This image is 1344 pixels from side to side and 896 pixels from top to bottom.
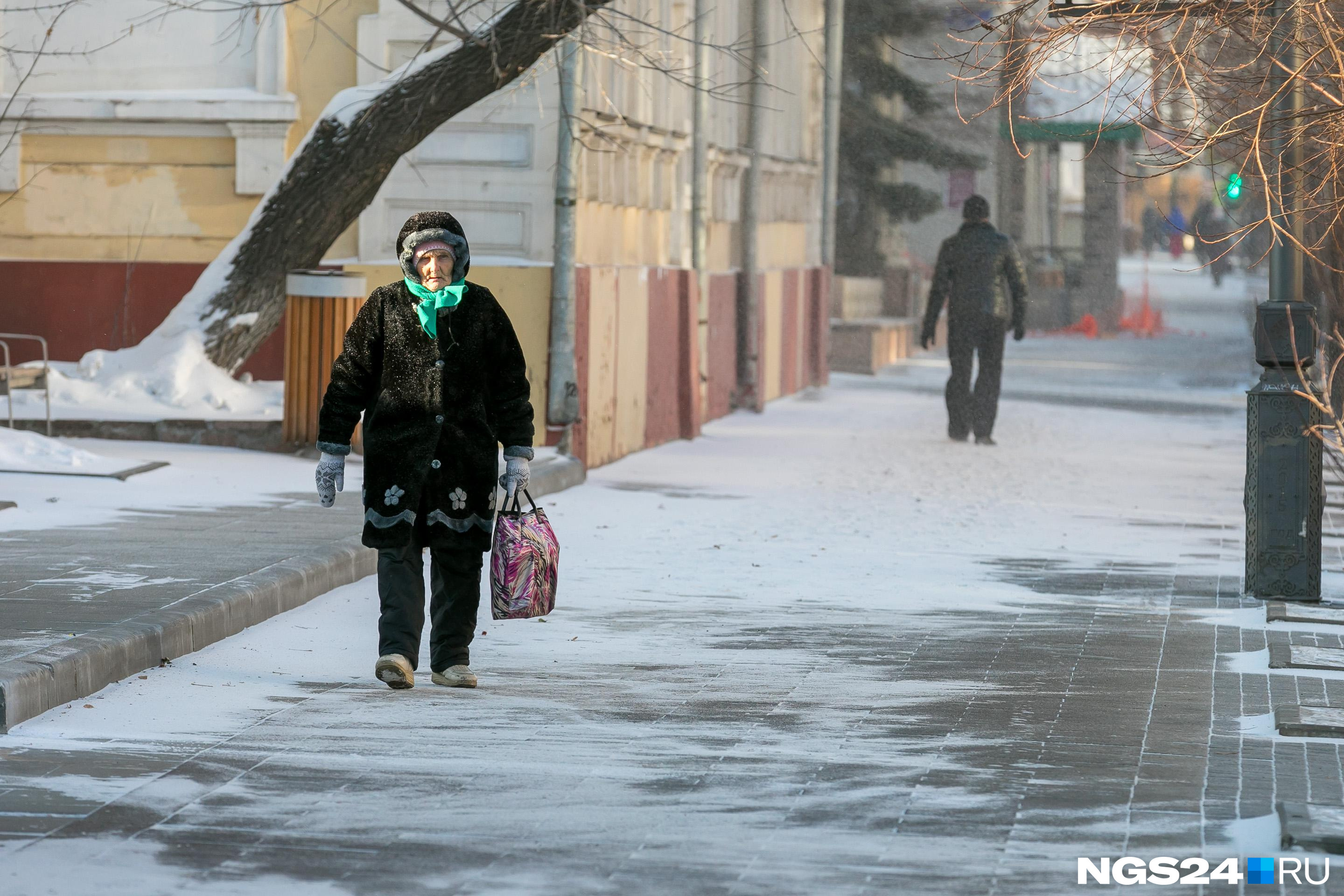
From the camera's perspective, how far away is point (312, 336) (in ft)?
46.9

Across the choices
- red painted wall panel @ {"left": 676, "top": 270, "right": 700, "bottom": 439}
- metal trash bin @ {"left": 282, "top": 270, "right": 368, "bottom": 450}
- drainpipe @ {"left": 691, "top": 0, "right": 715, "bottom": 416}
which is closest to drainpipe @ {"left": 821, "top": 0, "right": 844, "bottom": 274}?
drainpipe @ {"left": 691, "top": 0, "right": 715, "bottom": 416}

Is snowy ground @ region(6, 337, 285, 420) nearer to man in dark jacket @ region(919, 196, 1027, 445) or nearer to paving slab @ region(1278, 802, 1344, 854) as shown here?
man in dark jacket @ region(919, 196, 1027, 445)

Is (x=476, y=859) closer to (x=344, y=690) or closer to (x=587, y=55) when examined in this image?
(x=344, y=690)

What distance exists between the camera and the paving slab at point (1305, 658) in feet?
25.6

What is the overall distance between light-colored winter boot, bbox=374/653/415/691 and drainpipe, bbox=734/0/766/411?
15.5 metres

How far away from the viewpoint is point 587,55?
15.6 m

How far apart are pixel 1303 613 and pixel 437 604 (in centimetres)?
375

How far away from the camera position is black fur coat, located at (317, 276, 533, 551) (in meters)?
7.29

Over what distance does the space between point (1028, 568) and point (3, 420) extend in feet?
24.5

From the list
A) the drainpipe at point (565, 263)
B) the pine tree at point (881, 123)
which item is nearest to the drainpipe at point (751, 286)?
the drainpipe at point (565, 263)

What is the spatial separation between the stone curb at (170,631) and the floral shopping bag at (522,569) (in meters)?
1.21

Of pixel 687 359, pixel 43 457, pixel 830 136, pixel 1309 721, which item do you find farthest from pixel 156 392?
pixel 830 136

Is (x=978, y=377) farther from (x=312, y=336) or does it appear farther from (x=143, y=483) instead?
(x=143, y=483)

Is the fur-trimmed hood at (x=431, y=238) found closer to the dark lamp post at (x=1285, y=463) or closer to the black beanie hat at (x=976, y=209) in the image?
the dark lamp post at (x=1285, y=463)
